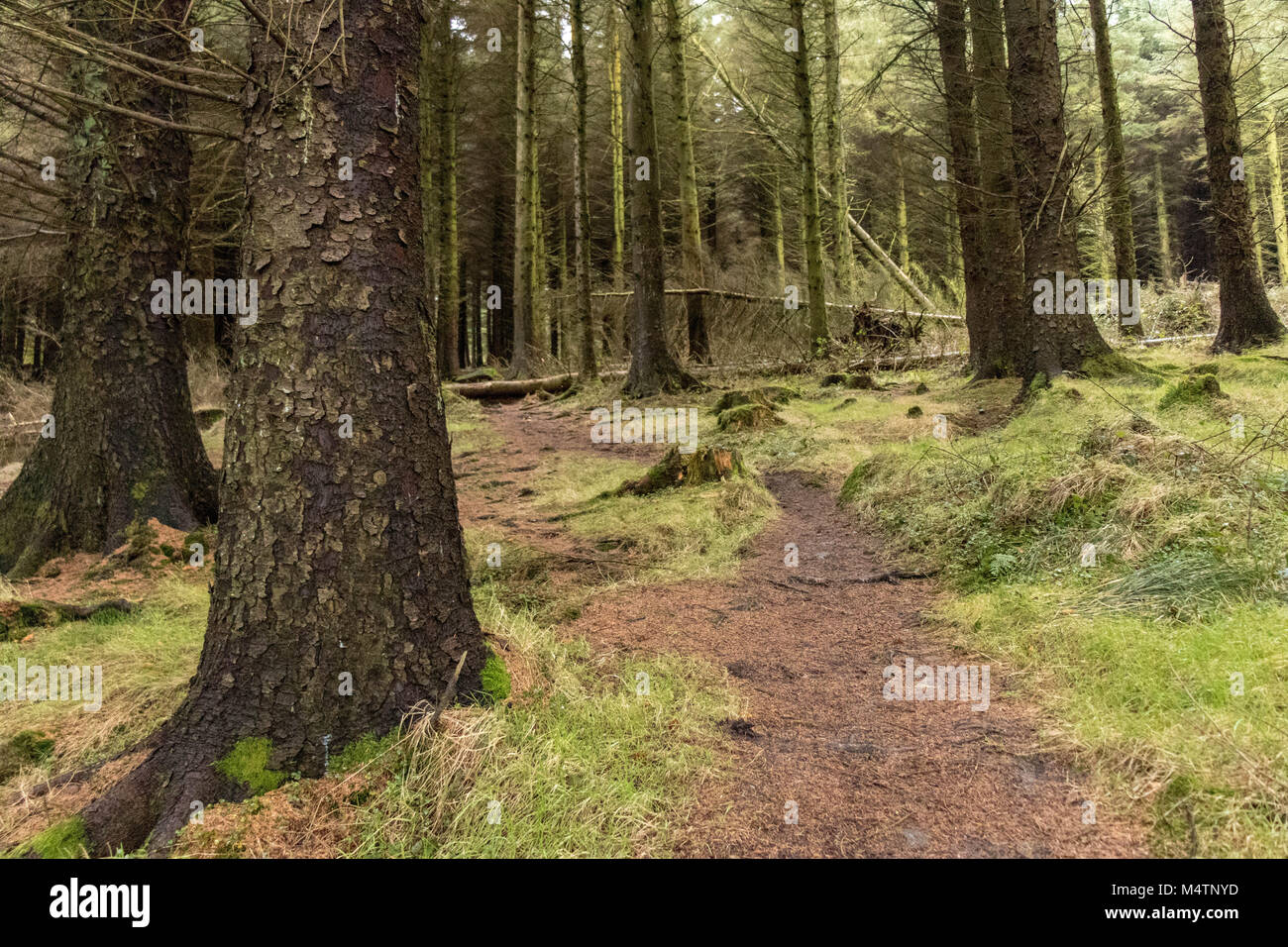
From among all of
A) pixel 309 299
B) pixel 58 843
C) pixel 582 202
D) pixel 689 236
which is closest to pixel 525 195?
pixel 582 202

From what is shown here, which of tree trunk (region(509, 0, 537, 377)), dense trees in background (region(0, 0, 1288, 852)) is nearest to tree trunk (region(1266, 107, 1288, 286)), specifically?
dense trees in background (region(0, 0, 1288, 852))

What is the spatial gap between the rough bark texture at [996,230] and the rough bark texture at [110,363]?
884 cm

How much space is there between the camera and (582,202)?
50.7ft

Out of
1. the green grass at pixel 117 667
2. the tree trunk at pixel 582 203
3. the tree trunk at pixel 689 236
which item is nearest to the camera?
the green grass at pixel 117 667

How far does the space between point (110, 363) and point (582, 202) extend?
39.0 ft

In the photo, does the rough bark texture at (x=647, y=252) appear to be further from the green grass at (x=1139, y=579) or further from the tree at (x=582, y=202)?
the green grass at (x=1139, y=579)

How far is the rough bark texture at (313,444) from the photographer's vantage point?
2455 mm

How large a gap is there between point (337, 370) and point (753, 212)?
1078 inches

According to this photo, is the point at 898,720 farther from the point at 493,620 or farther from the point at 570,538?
the point at 570,538

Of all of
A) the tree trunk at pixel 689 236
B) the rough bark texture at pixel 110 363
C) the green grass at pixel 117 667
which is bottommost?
the green grass at pixel 117 667

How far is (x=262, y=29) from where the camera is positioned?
2.51 metres

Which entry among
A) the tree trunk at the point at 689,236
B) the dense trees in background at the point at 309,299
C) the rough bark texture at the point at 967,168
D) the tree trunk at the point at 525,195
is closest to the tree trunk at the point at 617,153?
the tree trunk at the point at 525,195
